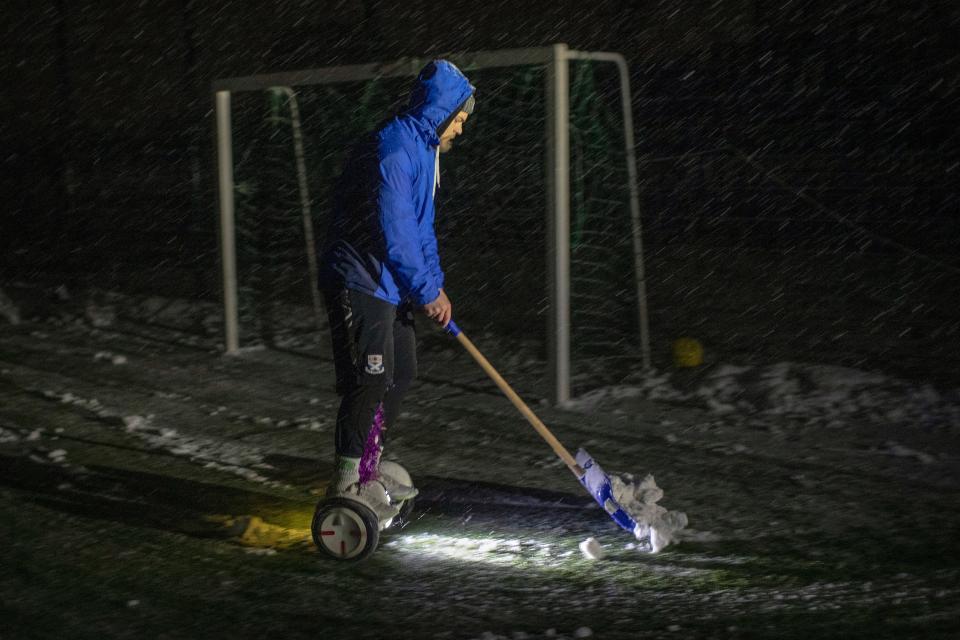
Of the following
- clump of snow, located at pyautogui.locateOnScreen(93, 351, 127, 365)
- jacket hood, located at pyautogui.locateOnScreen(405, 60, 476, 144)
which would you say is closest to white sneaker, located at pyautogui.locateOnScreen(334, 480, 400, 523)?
jacket hood, located at pyautogui.locateOnScreen(405, 60, 476, 144)

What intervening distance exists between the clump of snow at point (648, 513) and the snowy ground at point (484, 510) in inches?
4.0

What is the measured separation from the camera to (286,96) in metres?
10.2

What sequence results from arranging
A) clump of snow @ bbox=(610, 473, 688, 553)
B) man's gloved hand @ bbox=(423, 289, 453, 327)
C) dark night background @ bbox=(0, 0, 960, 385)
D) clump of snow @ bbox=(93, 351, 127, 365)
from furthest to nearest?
1. dark night background @ bbox=(0, 0, 960, 385)
2. clump of snow @ bbox=(93, 351, 127, 365)
3. clump of snow @ bbox=(610, 473, 688, 553)
4. man's gloved hand @ bbox=(423, 289, 453, 327)

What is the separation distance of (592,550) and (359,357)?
1.24m

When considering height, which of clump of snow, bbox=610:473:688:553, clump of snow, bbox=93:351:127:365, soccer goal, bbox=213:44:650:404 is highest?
soccer goal, bbox=213:44:650:404

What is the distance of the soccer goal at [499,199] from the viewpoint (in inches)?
306

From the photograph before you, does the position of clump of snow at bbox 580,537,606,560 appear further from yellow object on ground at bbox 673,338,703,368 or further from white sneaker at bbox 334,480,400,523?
yellow object on ground at bbox 673,338,703,368

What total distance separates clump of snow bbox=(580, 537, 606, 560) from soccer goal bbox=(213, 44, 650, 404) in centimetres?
206

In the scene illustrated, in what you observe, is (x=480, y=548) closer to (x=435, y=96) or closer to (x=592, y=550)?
(x=592, y=550)

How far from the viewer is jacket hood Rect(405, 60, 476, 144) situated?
479cm

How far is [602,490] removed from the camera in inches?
195

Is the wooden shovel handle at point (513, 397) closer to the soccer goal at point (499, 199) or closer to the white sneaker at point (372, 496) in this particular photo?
the white sneaker at point (372, 496)

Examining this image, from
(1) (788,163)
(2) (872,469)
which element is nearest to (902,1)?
(1) (788,163)

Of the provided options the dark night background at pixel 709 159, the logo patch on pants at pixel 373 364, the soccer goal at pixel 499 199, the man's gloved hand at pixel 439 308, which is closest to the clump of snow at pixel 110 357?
the soccer goal at pixel 499 199
